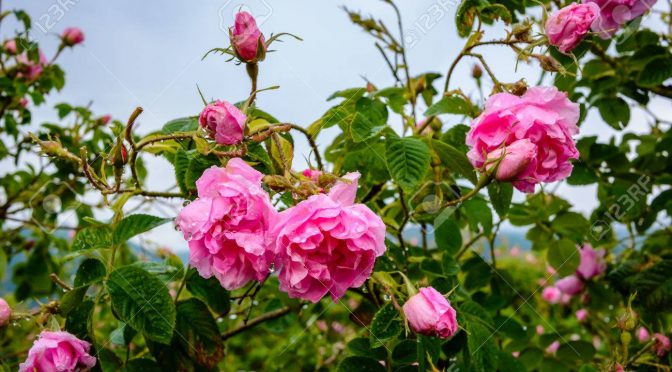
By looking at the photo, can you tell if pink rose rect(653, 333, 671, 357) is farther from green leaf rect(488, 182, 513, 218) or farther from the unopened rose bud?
the unopened rose bud

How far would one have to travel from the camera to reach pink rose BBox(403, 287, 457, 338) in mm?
650

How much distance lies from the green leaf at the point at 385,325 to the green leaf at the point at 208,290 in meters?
0.29

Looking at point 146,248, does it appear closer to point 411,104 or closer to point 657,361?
point 411,104

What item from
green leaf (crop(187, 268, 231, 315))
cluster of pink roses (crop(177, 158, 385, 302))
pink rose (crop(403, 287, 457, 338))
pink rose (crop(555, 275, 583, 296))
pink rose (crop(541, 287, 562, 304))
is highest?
cluster of pink roses (crop(177, 158, 385, 302))

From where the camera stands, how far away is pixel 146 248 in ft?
4.56

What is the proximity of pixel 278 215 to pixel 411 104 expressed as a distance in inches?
23.0

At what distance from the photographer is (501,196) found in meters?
0.91

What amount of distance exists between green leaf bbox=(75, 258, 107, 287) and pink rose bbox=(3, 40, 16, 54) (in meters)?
1.23

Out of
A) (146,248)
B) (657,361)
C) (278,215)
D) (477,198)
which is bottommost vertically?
(657,361)

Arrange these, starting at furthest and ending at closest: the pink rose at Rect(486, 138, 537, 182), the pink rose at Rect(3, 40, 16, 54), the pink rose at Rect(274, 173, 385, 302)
Answer: the pink rose at Rect(3, 40, 16, 54)
the pink rose at Rect(486, 138, 537, 182)
the pink rose at Rect(274, 173, 385, 302)

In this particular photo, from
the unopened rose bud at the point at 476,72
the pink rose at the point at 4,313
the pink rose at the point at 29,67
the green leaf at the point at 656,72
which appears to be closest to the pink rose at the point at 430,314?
the pink rose at the point at 4,313

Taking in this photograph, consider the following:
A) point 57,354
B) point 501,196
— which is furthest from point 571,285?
point 57,354

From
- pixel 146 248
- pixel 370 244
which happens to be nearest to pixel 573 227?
pixel 370 244

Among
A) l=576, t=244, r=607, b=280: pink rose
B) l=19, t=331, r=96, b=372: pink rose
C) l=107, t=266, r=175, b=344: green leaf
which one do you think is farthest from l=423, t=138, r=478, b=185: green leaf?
l=576, t=244, r=607, b=280: pink rose
